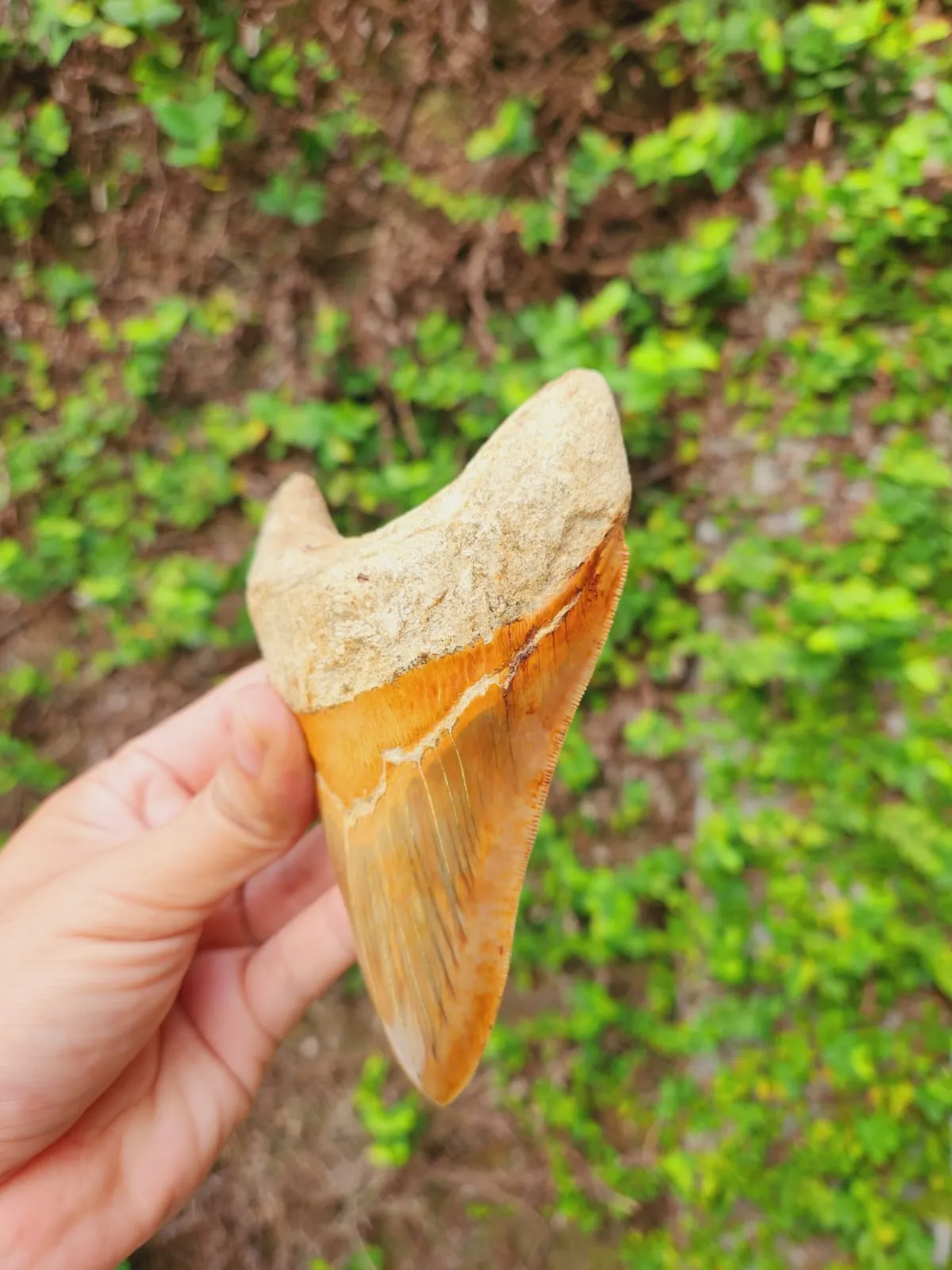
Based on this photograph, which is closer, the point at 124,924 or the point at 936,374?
the point at 124,924

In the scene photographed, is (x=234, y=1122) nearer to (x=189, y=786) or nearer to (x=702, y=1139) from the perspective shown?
(x=189, y=786)

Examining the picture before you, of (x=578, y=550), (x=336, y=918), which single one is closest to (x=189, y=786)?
(x=336, y=918)

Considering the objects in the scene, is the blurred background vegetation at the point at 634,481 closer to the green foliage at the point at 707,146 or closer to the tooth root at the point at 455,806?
the green foliage at the point at 707,146

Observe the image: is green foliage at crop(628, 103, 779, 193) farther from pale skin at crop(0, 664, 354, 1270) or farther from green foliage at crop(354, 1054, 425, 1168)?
green foliage at crop(354, 1054, 425, 1168)

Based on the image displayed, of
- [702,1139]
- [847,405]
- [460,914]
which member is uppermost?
[847,405]

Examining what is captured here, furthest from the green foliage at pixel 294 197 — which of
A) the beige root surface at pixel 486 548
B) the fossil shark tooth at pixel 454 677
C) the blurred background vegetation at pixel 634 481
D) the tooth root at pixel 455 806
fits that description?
the tooth root at pixel 455 806

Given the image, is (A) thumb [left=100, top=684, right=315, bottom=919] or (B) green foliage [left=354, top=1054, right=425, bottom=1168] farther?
(B) green foliage [left=354, top=1054, right=425, bottom=1168]

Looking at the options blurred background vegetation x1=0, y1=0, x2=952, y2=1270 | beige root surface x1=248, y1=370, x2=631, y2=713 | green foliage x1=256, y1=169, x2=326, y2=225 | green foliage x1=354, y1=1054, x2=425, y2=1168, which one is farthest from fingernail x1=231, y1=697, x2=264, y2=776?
green foliage x1=354, y1=1054, x2=425, y2=1168

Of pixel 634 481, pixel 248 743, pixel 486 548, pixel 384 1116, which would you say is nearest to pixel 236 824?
pixel 248 743
